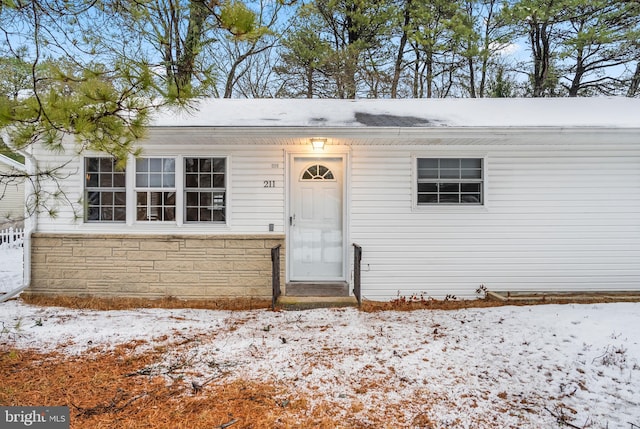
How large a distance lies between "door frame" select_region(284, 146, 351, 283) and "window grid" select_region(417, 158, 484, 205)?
4.11 feet

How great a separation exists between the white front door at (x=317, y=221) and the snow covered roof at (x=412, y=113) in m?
0.91

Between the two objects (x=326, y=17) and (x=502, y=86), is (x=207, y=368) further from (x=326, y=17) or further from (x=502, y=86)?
(x=326, y=17)

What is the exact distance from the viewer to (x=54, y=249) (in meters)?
5.86

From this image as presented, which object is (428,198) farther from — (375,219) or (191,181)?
(191,181)

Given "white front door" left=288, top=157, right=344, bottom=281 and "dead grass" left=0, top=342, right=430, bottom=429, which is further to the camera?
"white front door" left=288, top=157, right=344, bottom=281

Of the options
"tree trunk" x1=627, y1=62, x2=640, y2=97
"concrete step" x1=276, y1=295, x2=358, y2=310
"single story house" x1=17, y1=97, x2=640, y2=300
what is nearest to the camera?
"concrete step" x1=276, y1=295, x2=358, y2=310

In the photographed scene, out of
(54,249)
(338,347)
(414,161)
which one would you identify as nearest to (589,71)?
(414,161)

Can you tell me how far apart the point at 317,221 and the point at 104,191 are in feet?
12.2

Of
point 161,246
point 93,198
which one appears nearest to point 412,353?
point 161,246

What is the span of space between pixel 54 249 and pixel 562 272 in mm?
8767

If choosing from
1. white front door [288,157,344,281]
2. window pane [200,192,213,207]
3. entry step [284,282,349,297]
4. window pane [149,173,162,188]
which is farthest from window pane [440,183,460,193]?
window pane [149,173,162,188]

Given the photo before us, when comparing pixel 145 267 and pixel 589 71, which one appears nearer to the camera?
pixel 145 267

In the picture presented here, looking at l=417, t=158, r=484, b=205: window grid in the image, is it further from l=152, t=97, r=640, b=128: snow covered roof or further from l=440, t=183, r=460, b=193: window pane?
l=152, t=97, r=640, b=128: snow covered roof

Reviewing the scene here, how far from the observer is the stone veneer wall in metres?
5.82
